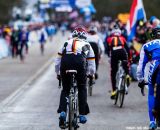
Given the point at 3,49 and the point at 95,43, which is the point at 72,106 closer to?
the point at 95,43

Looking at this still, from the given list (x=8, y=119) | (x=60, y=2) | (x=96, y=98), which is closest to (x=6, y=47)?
(x=60, y=2)

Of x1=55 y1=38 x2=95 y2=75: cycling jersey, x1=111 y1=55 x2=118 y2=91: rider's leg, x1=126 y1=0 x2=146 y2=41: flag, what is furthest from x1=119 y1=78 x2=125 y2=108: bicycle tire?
x1=126 y1=0 x2=146 y2=41: flag

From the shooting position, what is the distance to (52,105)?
1622 cm

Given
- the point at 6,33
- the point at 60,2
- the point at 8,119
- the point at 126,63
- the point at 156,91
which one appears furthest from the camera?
the point at 60,2

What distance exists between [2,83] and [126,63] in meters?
7.76

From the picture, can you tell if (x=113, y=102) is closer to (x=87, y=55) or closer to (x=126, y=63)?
(x=126, y=63)

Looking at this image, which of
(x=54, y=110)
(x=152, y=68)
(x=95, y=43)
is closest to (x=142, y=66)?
(x=152, y=68)

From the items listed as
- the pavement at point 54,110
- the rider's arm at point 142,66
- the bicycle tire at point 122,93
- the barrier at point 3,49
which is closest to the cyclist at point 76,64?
the rider's arm at point 142,66

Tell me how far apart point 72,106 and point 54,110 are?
434 cm

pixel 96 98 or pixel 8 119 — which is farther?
pixel 96 98

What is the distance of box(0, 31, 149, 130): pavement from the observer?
12.8 metres

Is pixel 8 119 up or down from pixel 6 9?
down

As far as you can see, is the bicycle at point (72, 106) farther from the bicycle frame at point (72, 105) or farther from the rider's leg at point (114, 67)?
the rider's leg at point (114, 67)

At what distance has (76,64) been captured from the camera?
435 inches
